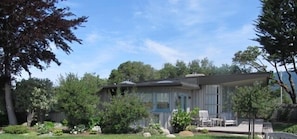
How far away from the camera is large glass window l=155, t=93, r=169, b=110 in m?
19.4

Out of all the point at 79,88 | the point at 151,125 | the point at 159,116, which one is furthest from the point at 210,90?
the point at 79,88

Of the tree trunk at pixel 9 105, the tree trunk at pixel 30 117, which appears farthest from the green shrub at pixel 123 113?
the tree trunk at pixel 9 105

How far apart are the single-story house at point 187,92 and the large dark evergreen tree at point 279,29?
4707 millimetres

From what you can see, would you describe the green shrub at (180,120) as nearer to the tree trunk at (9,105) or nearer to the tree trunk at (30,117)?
the tree trunk at (30,117)

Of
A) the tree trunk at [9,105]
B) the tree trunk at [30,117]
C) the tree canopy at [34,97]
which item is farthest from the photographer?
the tree trunk at [9,105]

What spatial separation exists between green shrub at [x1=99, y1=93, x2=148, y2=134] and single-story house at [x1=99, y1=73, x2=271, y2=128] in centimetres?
264

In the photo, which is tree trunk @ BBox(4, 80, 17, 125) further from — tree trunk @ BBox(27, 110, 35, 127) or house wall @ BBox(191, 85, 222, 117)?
house wall @ BBox(191, 85, 222, 117)

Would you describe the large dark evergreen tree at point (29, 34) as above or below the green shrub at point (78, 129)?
above

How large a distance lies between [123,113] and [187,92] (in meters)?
6.74

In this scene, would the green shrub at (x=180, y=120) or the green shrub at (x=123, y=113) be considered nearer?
the green shrub at (x=123, y=113)

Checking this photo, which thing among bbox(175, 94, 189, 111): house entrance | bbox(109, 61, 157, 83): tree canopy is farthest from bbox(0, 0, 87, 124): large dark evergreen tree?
bbox(109, 61, 157, 83): tree canopy

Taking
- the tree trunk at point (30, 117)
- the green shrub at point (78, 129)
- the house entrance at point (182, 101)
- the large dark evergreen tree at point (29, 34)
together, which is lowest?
the green shrub at point (78, 129)

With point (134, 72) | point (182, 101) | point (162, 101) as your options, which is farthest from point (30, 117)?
point (134, 72)

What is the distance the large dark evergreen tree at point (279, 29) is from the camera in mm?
26766
